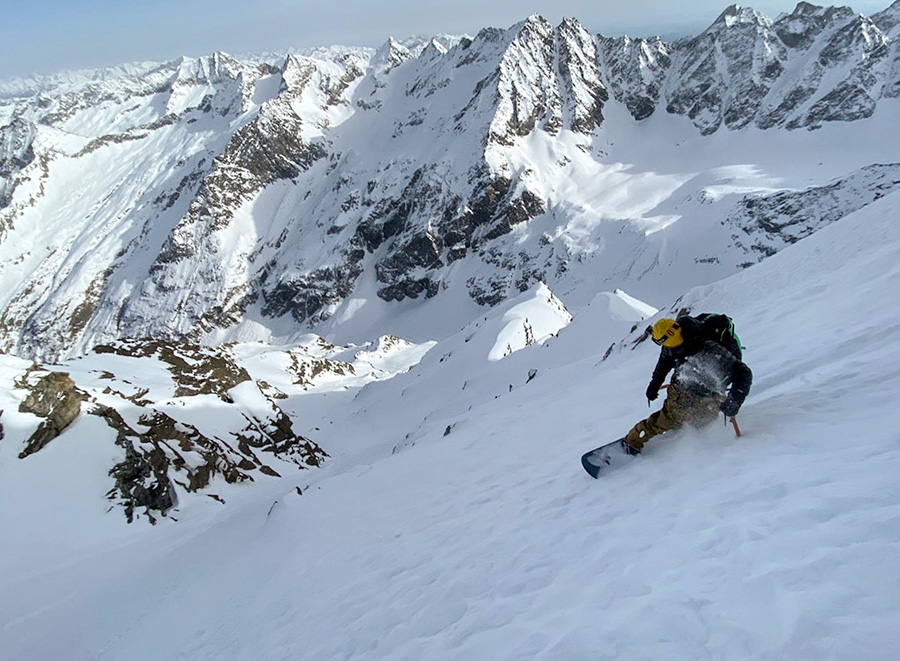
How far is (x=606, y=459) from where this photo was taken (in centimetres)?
739

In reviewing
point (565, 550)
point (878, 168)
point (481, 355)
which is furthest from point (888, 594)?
point (878, 168)

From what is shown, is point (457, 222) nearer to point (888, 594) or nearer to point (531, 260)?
point (531, 260)

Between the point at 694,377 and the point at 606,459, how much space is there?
1824 millimetres

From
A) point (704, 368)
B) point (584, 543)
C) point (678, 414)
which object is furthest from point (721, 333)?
point (584, 543)

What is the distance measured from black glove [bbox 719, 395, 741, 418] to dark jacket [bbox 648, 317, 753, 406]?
4cm

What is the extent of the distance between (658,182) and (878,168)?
54971mm

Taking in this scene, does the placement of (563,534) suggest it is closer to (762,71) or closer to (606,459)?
(606,459)

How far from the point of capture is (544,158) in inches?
5797

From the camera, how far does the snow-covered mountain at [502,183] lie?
4703 inches

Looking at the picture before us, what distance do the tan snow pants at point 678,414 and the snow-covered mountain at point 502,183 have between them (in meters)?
94.4

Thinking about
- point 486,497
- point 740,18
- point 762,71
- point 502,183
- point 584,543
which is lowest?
point 584,543

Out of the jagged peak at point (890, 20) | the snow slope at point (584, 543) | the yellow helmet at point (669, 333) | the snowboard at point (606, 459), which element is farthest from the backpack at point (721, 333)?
the jagged peak at point (890, 20)

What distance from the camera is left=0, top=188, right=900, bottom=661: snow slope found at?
11.9ft

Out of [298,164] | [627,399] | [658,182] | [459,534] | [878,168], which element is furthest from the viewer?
[298,164]
